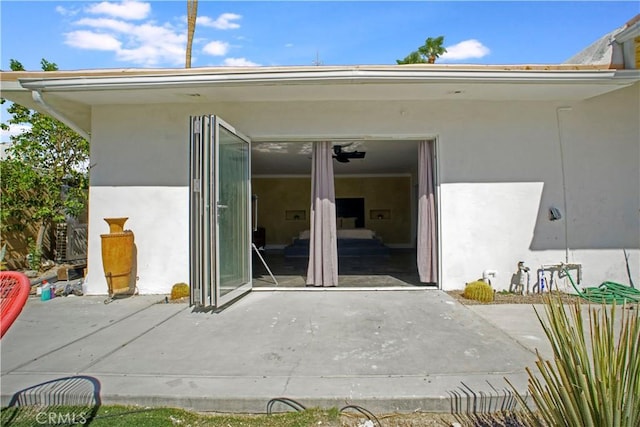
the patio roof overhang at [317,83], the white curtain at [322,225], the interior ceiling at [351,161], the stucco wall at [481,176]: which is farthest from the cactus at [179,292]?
the interior ceiling at [351,161]

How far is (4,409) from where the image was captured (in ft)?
7.76

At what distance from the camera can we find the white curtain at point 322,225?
227 inches

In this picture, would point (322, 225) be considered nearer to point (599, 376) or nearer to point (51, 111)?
point (51, 111)

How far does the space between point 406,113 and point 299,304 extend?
3.29m

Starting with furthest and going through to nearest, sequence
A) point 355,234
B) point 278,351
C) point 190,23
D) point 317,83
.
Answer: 1. point 355,234
2. point 190,23
3. point 317,83
4. point 278,351

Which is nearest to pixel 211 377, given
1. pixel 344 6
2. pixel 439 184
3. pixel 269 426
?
pixel 269 426

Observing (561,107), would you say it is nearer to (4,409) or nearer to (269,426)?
(269,426)

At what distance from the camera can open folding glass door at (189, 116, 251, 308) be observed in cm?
407

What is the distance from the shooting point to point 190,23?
9141mm

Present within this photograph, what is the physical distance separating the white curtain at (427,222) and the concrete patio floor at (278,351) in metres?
0.83

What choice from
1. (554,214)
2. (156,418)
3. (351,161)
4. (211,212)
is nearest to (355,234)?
(351,161)

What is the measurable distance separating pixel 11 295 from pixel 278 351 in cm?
Answer: 198

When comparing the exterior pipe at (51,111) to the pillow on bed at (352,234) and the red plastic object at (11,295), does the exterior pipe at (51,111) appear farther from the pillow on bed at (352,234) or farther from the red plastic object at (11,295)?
the pillow on bed at (352,234)

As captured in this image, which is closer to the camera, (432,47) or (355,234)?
(355,234)
